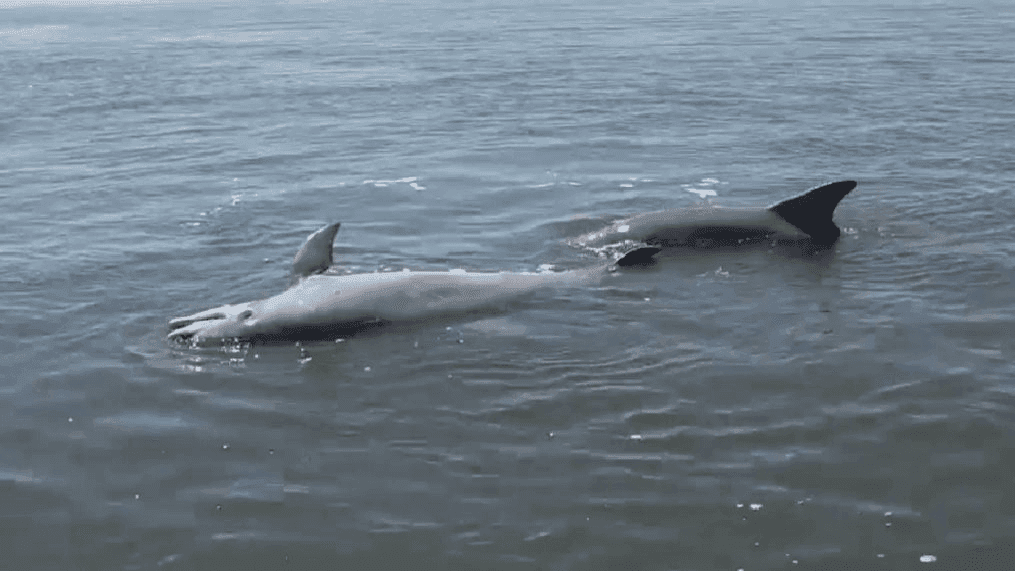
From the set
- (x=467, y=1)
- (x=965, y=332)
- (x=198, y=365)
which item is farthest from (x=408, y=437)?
(x=467, y=1)

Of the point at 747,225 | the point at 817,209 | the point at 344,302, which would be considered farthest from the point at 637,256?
the point at 344,302

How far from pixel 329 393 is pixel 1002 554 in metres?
6.86

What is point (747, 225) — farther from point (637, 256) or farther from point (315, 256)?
point (315, 256)

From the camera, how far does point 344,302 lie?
1502 centimetres

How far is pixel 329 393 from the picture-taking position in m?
13.2

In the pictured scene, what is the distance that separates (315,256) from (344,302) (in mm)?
1728

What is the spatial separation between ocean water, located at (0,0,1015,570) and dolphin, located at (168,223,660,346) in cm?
29

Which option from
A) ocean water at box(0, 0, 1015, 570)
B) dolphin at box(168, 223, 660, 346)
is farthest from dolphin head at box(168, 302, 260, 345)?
ocean water at box(0, 0, 1015, 570)

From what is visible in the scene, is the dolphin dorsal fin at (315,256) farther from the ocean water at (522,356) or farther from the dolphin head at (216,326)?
the dolphin head at (216,326)

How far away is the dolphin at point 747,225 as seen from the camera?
60.5 feet

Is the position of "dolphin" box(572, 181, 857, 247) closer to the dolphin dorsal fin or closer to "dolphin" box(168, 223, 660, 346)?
"dolphin" box(168, 223, 660, 346)

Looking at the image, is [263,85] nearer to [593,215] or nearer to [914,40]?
[593,215]

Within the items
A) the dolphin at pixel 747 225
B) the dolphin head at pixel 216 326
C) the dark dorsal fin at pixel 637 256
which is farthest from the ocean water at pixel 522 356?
the dolphin at pixel 747 225

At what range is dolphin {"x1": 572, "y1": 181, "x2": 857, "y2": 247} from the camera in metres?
18.4
